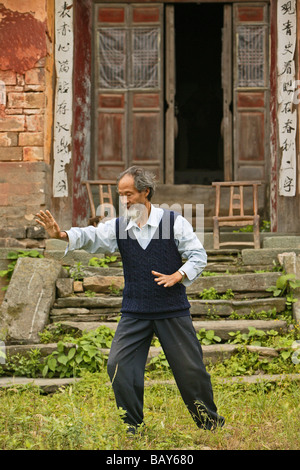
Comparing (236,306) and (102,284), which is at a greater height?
(102,284)

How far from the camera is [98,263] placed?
683 cm

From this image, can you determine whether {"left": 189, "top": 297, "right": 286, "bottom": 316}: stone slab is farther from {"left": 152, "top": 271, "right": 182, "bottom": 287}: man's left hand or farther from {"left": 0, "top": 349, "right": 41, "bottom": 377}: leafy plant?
{"left": 152, "top": 271, "right": 182, "bottom": 287}: man's left hand

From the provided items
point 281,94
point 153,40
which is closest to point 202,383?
point 281,94

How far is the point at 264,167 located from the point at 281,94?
169cm

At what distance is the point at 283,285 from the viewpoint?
5.98 metres

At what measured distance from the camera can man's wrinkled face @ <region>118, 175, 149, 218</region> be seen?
135 inches

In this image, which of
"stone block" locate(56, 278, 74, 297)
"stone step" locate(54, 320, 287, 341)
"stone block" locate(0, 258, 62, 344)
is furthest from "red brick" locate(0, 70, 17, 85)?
"stone step" locate(54, 320, 287, 341)

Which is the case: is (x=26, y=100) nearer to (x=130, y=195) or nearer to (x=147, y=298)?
(x=130, y=195)

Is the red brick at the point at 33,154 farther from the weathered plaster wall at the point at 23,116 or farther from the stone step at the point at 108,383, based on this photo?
the stone step at the point at 108,383

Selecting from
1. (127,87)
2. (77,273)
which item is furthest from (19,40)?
(77,273)

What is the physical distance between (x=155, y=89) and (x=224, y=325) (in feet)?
16.0

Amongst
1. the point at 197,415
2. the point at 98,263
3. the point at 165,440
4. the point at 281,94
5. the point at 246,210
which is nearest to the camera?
the point at 165,440

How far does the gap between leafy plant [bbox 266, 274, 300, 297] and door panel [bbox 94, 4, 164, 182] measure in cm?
384

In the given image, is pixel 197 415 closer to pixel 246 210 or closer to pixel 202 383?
pixel 202 383
